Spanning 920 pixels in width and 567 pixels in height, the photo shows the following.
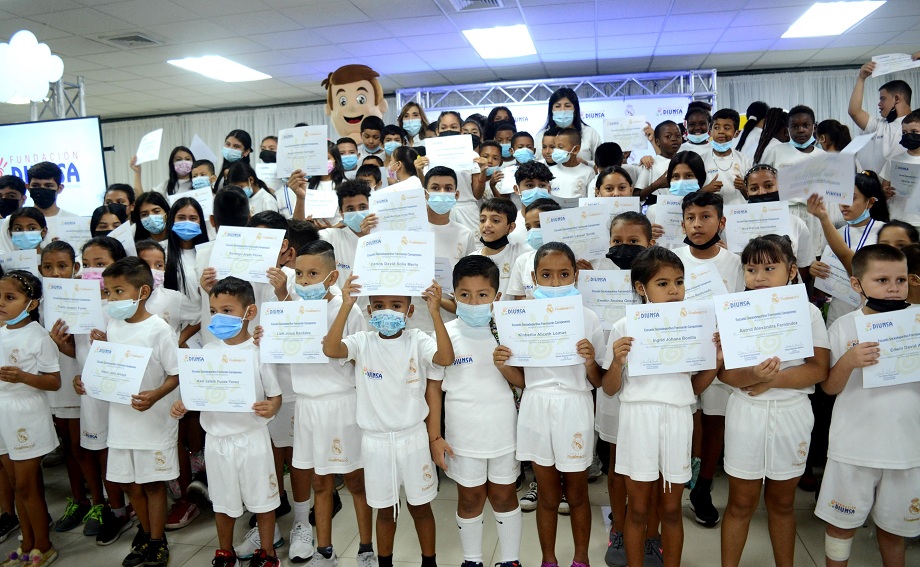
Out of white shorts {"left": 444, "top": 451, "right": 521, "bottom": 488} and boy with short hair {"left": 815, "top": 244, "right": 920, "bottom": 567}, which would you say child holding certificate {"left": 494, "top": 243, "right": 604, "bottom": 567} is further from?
boy with short hair {"left": 815, "top": 244, "right": 920, "bottom": 567}

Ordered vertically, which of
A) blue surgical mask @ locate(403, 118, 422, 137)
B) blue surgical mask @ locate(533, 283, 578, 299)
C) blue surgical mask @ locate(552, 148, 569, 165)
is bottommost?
blue surgical mask @ locate(533, 283, 578, 299)

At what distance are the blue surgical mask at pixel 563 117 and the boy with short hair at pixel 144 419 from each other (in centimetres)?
338

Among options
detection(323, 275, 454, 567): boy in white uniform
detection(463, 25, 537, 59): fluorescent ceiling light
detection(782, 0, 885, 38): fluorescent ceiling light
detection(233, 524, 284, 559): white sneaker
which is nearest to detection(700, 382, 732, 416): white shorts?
detection(323, 275, 454, 567): boy in white uniform

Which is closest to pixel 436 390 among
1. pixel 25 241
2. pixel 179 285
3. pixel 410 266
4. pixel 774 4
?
pixel 410 266

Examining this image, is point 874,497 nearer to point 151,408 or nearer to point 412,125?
point 151,408

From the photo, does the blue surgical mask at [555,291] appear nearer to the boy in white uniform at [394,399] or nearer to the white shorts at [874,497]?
the boy in white uniform at [394,399]

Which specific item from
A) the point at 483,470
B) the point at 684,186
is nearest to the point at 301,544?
the point at 483,470

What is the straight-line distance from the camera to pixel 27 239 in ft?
13.1

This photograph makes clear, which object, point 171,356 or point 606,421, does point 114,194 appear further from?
point 606,421

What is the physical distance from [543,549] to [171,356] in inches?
78.2

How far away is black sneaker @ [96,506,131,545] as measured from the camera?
332cm

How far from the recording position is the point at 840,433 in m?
2.42

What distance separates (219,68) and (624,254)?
8963mm

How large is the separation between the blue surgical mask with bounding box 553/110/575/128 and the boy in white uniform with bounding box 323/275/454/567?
290 centimetres
